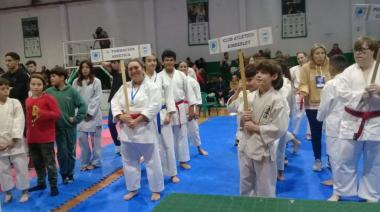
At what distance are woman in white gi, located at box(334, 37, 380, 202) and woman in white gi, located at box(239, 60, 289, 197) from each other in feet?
2.33

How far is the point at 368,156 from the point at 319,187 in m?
1.06

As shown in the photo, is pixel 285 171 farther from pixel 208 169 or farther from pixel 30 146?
pixel 30 146

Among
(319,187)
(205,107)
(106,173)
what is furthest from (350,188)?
(205,107)

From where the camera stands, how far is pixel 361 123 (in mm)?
3205

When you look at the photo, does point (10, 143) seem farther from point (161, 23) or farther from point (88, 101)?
point (161, 23)

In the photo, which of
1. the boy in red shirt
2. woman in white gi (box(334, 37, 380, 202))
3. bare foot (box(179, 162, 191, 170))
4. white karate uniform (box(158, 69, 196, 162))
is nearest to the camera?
woman in white gi (box(334, 37, 380, 202))

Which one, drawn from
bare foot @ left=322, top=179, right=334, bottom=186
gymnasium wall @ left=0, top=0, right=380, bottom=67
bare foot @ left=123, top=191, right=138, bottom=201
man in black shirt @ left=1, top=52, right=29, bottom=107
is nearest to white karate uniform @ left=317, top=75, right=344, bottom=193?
bare foot @ left=322, top=179, right=334, bottom=186

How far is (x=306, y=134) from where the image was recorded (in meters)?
6.92

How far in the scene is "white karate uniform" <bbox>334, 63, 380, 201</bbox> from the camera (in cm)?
318

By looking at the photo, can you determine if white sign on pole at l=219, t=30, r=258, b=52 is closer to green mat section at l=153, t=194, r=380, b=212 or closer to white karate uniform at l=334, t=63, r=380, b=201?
white karate uniform at l=334, t=63, r=380, b=201

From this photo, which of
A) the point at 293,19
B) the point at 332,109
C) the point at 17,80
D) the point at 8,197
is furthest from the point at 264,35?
the point at 293,19

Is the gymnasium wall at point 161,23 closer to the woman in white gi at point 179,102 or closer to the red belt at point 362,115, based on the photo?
the woman in white gi at point 179,102

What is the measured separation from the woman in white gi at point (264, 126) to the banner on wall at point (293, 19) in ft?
37.1

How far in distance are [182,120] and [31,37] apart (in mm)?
14535
